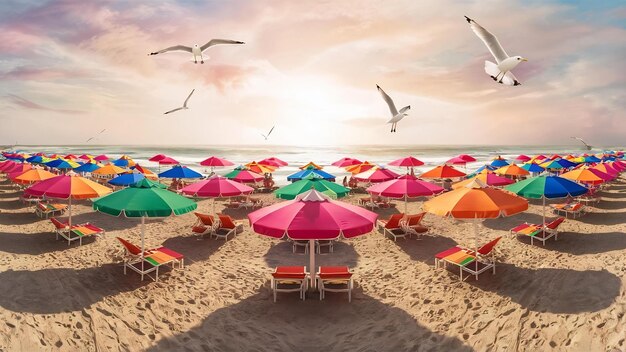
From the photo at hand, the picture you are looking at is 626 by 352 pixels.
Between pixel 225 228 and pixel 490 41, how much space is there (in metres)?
10.8

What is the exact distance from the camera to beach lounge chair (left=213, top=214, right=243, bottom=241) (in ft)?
39.1

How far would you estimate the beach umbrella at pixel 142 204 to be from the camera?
7.15 metres

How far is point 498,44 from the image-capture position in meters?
9.89

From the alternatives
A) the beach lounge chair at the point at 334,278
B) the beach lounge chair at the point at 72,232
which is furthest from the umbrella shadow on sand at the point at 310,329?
the beach lounge chair at the point at 72,232

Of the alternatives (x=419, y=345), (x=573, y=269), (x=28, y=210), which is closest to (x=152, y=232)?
(x=28, y=210)

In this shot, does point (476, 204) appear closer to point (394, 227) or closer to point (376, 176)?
point (394, 227)

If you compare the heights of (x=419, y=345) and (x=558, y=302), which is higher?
(x=558, y=302)

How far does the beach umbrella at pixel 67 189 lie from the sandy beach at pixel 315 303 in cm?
159

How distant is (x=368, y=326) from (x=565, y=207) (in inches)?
501

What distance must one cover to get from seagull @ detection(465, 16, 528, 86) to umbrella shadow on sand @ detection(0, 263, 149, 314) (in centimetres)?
1071

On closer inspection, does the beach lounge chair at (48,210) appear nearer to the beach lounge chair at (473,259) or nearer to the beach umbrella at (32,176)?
the beach umbrella at (32,176)

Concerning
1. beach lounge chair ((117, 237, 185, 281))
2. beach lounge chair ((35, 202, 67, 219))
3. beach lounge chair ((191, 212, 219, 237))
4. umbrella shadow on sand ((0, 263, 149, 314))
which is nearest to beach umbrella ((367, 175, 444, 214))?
beach lounge chair ((191, 212, 219, 237))

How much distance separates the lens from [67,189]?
28.5 ft

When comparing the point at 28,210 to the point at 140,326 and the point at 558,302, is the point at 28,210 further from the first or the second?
the point at 558,302
